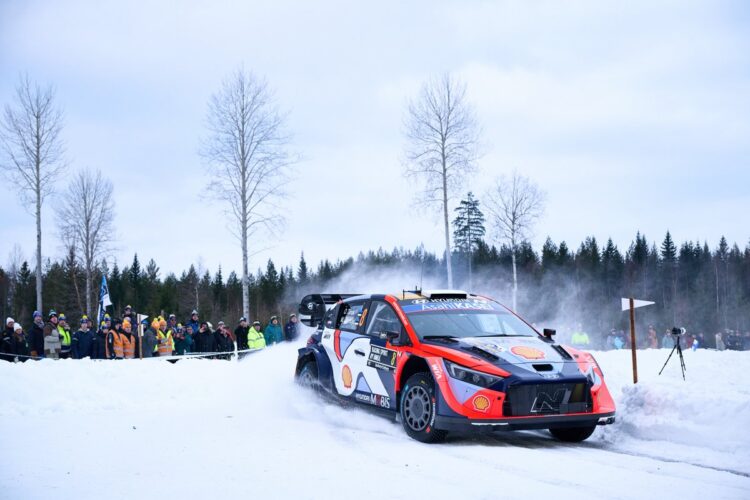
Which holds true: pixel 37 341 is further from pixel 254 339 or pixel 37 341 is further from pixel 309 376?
pixel 309 376

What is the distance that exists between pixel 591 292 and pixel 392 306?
76618 mm

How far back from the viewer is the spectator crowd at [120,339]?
18812mm

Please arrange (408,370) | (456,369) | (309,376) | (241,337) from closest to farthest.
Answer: (456,369) < (408,370) < (309,376) < (241,337)

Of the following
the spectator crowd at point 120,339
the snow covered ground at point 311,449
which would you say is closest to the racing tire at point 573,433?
the snow covered ground at point 311,449

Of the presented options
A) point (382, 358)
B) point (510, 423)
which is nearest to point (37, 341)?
point (382, 358)

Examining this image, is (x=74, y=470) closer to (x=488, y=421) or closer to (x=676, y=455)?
(x=488, y=421)

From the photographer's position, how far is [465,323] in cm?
920

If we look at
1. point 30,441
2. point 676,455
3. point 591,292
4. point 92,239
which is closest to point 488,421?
point 676,455

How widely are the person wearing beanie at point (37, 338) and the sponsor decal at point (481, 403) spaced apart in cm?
1462

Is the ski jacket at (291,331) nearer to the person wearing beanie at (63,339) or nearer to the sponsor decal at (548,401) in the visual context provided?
the person wearing beanie at (63,339)

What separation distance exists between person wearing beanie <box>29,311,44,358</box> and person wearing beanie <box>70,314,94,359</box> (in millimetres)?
762

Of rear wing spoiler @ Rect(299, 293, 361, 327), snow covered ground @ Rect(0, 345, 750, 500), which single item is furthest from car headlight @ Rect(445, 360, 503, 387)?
rear wing spoiler @ Rect(299, 293, 361, 327)

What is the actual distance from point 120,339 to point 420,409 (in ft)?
44.8

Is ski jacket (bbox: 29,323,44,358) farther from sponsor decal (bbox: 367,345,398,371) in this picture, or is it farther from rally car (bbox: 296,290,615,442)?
sponsor decal (bbox: 367,345,398,371)
